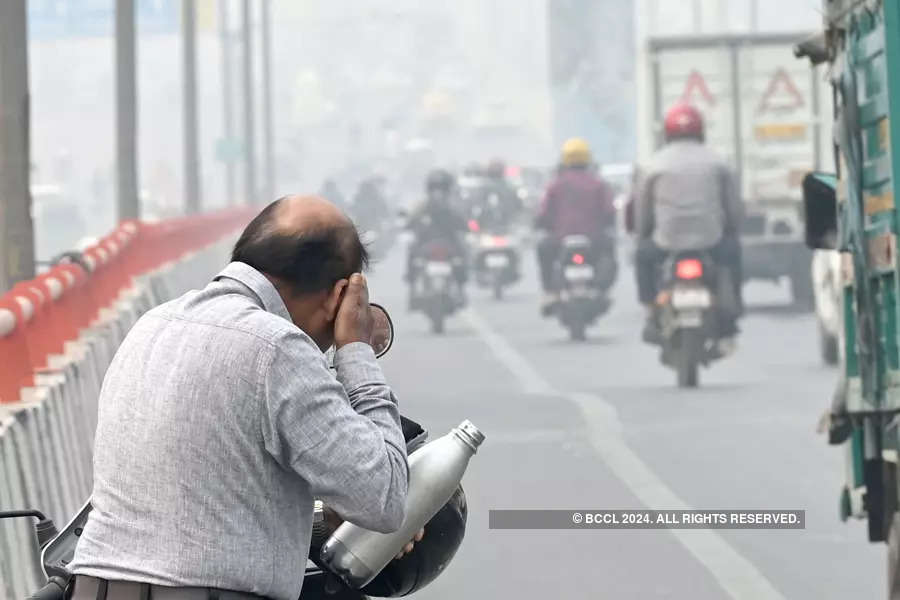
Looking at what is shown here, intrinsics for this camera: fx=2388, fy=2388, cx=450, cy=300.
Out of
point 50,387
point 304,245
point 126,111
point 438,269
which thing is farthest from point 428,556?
A: point 126,111

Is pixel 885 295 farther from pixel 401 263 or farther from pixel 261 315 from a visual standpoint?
pixel 401 263

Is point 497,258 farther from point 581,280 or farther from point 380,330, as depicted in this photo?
point 380,330

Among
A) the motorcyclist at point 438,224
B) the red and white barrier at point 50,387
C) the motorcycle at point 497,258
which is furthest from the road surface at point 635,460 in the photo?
the motorcycle at point 497,258

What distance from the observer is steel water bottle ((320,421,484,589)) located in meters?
4.00

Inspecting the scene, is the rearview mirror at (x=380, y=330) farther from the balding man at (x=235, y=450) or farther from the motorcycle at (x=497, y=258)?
the motorcycle at (x=497, y=258)

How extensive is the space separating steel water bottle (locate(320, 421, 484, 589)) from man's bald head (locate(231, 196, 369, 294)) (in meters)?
0.34

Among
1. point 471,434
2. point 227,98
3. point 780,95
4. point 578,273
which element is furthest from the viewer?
point 227,98

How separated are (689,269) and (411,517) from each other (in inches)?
481

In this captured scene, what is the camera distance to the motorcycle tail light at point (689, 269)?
52.7 feet

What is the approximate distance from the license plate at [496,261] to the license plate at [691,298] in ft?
44.4

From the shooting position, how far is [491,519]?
33.4 ft

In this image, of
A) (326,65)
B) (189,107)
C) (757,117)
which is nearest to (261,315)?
(757,117)

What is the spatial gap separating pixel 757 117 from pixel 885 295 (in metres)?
22.0

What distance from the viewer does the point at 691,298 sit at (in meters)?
15.9
